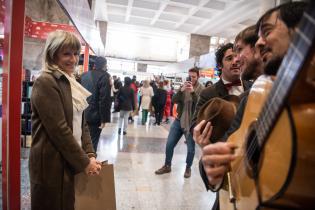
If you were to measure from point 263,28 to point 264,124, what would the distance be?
1.42 feet

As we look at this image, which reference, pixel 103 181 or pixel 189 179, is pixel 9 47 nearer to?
pixel 103 181

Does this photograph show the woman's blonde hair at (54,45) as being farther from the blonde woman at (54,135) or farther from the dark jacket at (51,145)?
the dark jacket at (51,145)

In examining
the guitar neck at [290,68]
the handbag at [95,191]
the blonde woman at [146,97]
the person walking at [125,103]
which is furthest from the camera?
the blonde woman at [146,97]

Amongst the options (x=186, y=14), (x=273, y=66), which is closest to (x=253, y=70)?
(x=273, y=66)

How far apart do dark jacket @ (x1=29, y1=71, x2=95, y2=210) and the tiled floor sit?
1348 millimetres

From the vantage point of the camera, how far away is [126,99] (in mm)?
6809

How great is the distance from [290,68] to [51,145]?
1418 millimetres

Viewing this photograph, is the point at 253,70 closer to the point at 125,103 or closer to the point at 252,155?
the point at 252,155

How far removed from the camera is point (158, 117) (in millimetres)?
9195

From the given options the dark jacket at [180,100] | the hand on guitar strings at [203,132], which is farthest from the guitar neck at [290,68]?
the dark jacket at [180,100]

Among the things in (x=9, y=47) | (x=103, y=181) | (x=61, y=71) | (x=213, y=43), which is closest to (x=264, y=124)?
(x=61, y=71)

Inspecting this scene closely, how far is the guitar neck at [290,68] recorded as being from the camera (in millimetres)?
365

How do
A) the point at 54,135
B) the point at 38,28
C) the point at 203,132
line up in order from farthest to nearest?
the point at 38,28, the point at 54,135, the point at 203,132

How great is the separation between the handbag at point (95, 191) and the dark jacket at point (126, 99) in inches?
194
